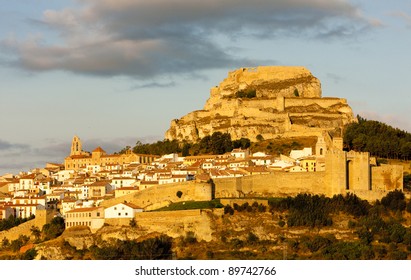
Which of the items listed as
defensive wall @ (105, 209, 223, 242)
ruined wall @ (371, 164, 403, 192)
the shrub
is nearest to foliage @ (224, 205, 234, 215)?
defensive wall @ (105, 209, 223, 242)

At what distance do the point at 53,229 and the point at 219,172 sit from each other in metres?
10.8

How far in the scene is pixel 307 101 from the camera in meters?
81.3

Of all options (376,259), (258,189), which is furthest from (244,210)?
(376,259)

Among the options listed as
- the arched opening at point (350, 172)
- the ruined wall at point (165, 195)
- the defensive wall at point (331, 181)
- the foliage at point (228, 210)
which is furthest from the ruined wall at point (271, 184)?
the foliage at point (228, 210)

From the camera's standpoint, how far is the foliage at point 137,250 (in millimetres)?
47812

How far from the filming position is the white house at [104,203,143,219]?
176 feet

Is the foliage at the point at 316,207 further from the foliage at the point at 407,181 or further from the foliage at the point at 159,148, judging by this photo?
the foliage at the point at 159,148

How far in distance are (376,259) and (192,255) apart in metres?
8.65

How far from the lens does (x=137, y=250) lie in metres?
48.1

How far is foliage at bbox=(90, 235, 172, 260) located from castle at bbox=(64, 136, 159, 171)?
26.6 metres

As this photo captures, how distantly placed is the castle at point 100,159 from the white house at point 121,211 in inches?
885

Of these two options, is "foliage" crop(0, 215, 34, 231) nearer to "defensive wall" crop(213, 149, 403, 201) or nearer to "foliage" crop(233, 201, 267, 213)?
"defensive wall" crop(213, 149, 403, 201)

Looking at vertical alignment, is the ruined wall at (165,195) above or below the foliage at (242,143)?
below

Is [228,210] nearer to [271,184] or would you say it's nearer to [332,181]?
[271,184]
